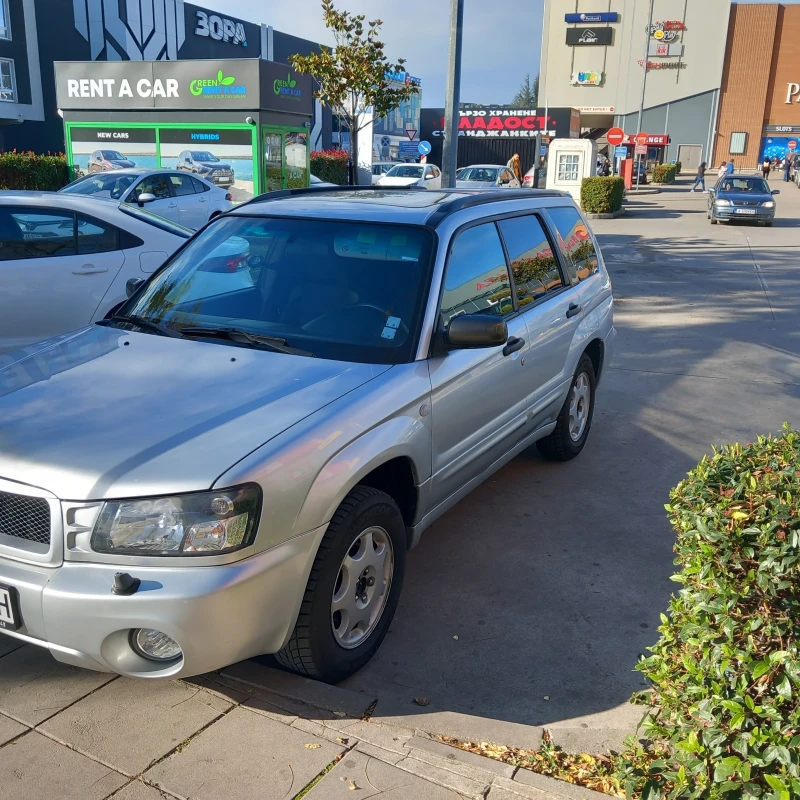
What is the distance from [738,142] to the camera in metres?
71.1

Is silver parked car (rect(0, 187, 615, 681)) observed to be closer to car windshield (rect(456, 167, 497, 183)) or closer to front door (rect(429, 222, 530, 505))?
front door (rect(429, 222, 530, 505))

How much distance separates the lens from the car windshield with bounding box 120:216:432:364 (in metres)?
3.78

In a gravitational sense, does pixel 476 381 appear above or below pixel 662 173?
above

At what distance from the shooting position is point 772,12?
68.7 metres

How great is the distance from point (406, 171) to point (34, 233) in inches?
975

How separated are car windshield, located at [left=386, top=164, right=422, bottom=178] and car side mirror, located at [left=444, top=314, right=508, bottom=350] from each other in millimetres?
27022

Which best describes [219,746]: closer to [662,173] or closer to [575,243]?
[575,243]

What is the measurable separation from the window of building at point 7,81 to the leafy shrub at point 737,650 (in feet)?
137

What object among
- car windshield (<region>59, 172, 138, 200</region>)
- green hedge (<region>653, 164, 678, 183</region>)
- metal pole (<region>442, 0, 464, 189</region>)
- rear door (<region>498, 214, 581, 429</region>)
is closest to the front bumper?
rear door (<region>498, 214, 581, 429</region>)

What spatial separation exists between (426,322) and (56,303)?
→ 4.05 m

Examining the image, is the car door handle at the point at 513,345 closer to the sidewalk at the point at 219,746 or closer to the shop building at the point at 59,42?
the sidewalk at the point at 219,746

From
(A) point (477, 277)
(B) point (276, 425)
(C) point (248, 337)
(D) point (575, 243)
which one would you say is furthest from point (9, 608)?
(D) point (575, 243)

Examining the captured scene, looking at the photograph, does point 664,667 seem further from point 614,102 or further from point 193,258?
point 614,102

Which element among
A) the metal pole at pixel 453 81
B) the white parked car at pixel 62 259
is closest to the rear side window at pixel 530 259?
the white parked car at pixel 62 259
